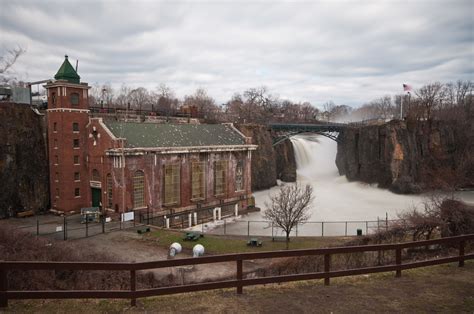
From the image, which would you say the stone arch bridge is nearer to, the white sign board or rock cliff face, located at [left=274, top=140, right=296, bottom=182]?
rock cliff face, located at [left=274, top=140, right=296, bottom=182]

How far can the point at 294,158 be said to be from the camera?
68625 millimetres

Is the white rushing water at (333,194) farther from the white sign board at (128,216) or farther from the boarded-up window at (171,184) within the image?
the white sign board at (128,216)

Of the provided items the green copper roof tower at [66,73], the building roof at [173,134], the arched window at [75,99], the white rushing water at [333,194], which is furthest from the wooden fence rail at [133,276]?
the white rushing water at [333,194]

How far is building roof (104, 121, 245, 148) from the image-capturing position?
30.3 metres

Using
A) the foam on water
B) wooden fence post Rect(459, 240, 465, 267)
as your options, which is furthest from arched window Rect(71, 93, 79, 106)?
wooden fence post Rect(459, 240, 465, 267)

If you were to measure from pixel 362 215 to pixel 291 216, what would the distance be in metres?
17.0

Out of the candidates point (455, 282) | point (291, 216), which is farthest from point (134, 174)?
point (455, 282)

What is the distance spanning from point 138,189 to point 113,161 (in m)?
2.91

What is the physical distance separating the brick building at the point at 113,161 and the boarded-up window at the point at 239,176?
5108 mm

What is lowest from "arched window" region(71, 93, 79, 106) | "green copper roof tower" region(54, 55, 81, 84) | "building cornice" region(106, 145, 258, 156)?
"building cornice" region(106, 145, 258, 156)

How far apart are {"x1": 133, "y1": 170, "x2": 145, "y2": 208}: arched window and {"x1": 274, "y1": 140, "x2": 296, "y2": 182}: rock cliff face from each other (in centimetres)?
3693

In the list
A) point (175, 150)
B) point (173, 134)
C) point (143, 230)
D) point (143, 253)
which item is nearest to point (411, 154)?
point (173, 134)

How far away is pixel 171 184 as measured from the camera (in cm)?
3206

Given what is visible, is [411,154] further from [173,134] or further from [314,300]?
[314,300]
